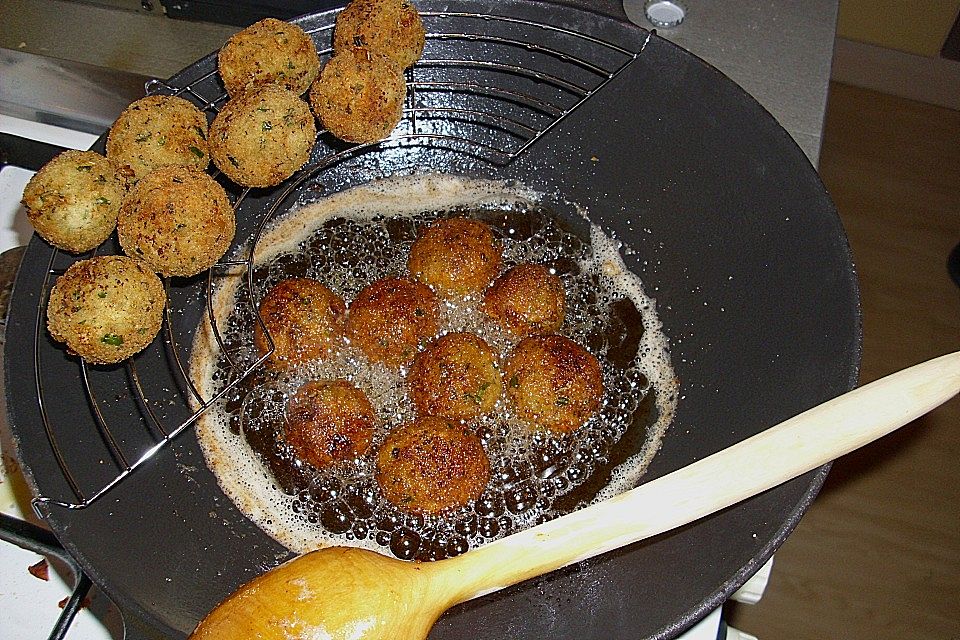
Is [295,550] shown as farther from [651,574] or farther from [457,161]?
[457,161]

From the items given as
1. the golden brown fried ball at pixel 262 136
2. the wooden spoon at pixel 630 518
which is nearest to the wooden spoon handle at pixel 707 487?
the wooden spoon at pixel 630 518

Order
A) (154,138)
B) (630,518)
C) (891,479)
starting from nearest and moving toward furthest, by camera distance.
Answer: (630,518) < (154,138) < (891,479)

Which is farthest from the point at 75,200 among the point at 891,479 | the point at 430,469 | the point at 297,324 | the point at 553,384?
the point at 891,479

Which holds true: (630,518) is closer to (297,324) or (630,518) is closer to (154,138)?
(297,324)

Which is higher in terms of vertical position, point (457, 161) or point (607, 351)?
point (457, 161)

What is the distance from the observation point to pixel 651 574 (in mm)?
967

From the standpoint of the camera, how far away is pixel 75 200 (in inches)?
39.8

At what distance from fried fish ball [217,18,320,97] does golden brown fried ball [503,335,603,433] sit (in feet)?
1.73

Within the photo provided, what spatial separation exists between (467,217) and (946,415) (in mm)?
1435

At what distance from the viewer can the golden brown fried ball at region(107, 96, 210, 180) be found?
108 cm

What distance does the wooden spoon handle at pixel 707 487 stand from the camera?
→ 33.9 inches

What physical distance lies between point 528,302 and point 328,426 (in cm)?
36

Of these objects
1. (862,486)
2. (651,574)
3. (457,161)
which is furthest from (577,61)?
(862,486)

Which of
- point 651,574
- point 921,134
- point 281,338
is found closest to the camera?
point 651,574
